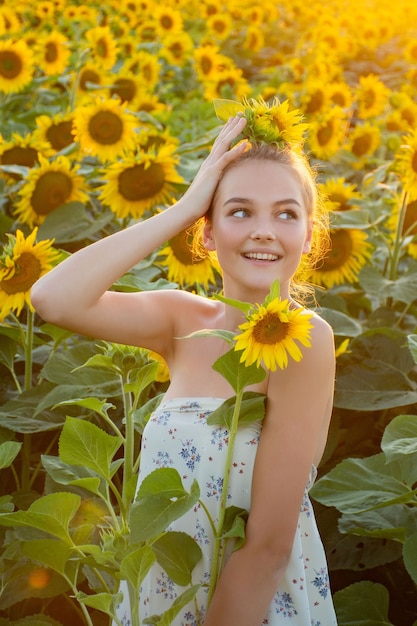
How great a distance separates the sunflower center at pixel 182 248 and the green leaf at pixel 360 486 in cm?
72

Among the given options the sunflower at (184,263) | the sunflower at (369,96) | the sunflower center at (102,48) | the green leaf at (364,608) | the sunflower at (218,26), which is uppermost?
the sunflower at (218,26)

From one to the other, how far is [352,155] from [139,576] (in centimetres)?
302

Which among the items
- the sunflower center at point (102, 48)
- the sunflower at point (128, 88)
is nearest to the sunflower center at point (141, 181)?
the sunflower at point (128, 88)

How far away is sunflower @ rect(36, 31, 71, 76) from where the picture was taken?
4.79 meters

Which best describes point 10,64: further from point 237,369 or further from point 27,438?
point 237,369

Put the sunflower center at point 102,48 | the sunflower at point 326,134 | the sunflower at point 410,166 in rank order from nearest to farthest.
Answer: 1. the sunflower at point 410,166
2. the sunflower at point 326,134
3. the sunflower center at point 102,48

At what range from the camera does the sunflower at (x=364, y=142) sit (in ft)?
13.5

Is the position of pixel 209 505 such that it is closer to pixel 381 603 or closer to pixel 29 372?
pixel 381 603

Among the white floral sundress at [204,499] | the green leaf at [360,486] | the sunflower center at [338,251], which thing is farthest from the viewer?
the sunflower center at [338,251]

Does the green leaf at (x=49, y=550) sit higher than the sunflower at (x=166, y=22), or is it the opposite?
the sunflower at (x=166, y=22)

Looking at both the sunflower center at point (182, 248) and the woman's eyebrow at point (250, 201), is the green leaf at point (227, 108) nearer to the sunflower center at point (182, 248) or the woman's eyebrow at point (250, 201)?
the woman's eyebrow at point (250, 201)

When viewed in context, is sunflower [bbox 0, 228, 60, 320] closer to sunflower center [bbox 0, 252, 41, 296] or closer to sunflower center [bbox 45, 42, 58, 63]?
sunflower center [bbox 0, 252, 41, 296]

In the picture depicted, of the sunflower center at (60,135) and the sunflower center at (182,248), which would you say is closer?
A: the sunflower center at (182,248)

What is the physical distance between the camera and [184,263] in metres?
2.41
